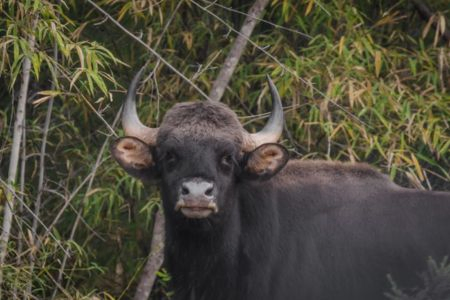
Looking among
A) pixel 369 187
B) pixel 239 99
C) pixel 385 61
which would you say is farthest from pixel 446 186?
pixel 369 187

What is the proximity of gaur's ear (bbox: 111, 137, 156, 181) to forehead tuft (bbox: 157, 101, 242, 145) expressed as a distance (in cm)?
14

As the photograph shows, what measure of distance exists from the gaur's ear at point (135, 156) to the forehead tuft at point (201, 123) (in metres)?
0.14

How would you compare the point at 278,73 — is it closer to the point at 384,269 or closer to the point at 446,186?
the point at 446,186

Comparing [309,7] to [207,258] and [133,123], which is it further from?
[207,258]

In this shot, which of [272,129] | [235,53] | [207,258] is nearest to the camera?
[207,258]

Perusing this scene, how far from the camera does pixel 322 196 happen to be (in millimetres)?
6750

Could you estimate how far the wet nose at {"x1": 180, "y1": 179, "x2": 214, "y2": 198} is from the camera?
6043 millimetres

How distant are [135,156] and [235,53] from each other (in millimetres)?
2212

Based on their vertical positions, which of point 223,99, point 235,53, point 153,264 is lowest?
point 153,264

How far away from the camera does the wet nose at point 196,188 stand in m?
6.04

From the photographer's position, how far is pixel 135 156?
261 inches

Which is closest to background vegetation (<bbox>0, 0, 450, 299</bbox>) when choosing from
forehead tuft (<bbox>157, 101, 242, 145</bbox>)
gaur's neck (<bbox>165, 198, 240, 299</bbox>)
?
forehead tuft (<bbox>157, 101, 242, 145</bbox>)

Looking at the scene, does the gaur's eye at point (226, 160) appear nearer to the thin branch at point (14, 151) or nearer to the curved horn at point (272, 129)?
the curved horn at point (272, 129)

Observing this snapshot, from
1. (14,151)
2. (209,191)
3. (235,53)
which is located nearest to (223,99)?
(235,53)
